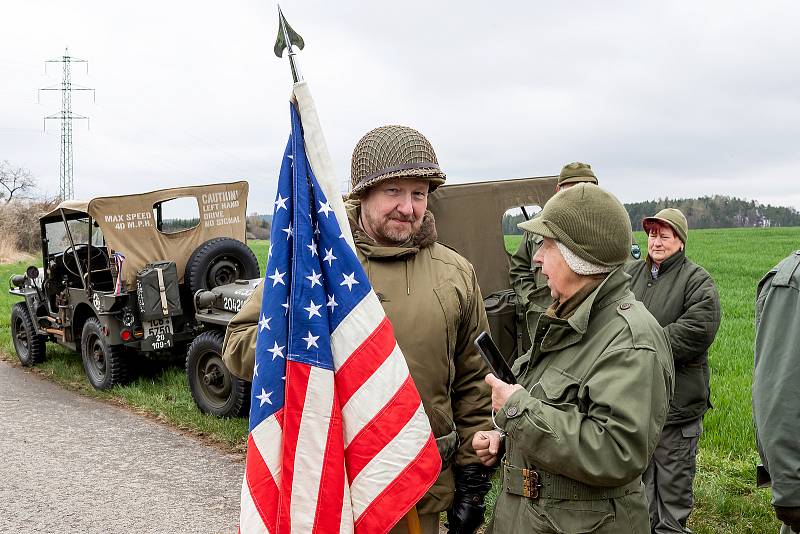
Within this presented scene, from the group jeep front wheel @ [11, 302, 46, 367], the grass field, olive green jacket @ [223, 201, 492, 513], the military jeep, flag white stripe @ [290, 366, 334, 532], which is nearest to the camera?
flag white stripe @ [290, 366, 334, 532]

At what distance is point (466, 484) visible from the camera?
2.69 m

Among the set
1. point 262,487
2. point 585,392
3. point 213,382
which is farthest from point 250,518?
point 213,382

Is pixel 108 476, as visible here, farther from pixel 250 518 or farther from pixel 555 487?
pixel 555 487

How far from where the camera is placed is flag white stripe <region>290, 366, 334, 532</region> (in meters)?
2.34

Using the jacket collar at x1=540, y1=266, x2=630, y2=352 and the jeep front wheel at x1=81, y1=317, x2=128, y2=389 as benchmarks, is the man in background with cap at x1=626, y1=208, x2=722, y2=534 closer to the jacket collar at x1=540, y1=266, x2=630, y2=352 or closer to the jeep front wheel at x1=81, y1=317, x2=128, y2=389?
the jacket collar at x1=540, y1=266, x2=630, y2=352

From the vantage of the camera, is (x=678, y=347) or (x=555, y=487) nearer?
(x=555, y=487)

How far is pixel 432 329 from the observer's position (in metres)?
2.59

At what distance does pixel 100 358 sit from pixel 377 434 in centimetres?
765

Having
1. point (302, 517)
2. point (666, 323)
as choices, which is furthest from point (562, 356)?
point (666, 323)

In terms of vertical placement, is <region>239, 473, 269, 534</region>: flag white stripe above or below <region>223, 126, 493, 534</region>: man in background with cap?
below

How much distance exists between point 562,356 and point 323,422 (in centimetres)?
79

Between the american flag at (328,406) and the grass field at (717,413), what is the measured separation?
110 inches

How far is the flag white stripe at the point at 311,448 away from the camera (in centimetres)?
234

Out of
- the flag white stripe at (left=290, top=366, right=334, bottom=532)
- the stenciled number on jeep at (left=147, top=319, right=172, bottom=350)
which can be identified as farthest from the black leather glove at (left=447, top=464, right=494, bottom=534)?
the stenciled number on jeep at (left=147, top=319, right=172, bottom=350)
